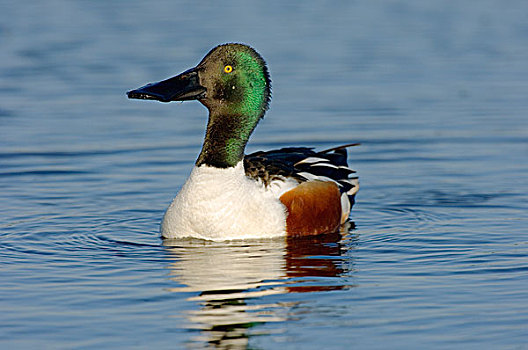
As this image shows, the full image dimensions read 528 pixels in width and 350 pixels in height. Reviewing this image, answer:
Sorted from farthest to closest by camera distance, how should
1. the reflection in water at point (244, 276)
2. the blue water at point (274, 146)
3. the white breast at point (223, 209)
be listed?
the white breast at point (223, 209) → the blue water at point (274, 146) → the reflection in water at point (244, 276)

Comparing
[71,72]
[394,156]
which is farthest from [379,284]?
[71,72]

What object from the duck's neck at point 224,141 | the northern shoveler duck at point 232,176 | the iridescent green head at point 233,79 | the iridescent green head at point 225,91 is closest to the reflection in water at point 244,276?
the northern shoveler duck at point 232,176

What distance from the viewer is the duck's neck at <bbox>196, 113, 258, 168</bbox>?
9461 millimetres

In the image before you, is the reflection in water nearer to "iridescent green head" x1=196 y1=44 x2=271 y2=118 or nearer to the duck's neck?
the duck's neck

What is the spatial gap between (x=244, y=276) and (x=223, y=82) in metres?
2.11

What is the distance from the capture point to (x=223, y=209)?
9273mm

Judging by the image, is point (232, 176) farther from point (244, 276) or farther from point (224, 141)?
point (244, 276)

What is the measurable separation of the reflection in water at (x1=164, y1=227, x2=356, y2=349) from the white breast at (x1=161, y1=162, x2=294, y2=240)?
11 cm

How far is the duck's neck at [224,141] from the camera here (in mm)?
9461

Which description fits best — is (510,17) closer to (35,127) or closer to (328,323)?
(35,127)

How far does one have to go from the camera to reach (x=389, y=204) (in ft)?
35.9

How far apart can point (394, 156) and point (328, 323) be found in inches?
240

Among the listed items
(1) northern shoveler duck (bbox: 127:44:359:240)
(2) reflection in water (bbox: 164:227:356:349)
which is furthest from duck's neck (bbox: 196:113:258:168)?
(2) reflection in water (bbox: 164:227:356:349)

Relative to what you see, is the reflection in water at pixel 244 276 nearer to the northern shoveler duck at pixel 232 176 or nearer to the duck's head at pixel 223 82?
the northern shoveler duck at pixel 232 176
